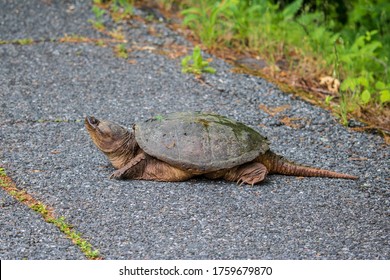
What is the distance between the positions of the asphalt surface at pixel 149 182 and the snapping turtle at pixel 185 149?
0.09 meters

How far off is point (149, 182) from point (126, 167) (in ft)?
0.59

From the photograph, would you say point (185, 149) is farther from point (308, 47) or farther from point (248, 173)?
point (308, 47)

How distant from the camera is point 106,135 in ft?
17.5

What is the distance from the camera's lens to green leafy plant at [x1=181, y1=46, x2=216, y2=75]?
720cm

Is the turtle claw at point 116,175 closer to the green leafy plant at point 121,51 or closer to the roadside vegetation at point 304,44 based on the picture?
the roadside vegetation at point 304,44

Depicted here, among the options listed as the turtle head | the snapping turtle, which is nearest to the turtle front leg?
the snapping turtle

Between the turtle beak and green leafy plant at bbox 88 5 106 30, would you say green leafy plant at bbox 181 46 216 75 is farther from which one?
the turtle beak

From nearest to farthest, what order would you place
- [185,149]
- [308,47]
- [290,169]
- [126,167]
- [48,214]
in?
1. [48,214]
2. [185,149]
3. [126,167]
4. [290,169]
5. [308,47]

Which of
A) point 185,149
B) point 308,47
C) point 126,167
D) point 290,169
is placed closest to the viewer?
point 185,149

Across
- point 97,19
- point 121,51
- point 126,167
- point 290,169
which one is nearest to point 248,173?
point 290,169

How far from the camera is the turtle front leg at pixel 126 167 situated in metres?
5.23

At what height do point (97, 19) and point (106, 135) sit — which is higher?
point (106, 135)

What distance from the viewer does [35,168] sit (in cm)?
539

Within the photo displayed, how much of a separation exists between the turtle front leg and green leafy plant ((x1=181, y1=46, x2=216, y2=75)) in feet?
6.90
